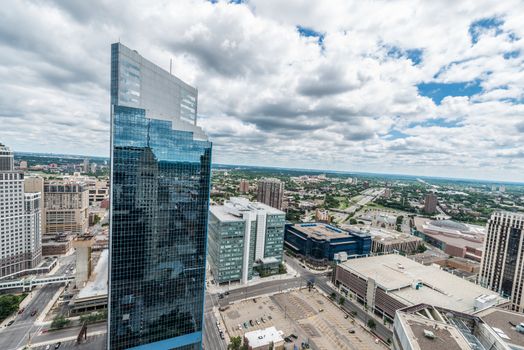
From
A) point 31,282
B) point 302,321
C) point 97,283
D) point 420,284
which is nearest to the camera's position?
point 302,321

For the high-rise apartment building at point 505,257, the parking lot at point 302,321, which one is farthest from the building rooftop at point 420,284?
the parking lot at point 302,321

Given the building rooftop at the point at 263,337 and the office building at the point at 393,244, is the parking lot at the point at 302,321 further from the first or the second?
the office building at the point at 393,244

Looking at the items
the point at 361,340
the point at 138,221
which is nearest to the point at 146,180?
the point at 138,221

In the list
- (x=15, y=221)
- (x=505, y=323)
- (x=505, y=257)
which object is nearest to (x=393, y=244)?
(x=505, y=257)

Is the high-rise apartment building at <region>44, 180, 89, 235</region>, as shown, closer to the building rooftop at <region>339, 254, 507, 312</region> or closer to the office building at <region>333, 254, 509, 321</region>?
the office building at <region>333, 254, 509, 321</region>

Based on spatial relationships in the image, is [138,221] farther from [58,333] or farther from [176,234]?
[58,333]

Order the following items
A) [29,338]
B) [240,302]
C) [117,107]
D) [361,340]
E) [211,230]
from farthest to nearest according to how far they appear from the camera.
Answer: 1. [211,230]
2. [240,302]
3. [361,340]
4. [29,338]
5. [117,107]

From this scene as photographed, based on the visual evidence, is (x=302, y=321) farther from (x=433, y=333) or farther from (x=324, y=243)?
(x=324, y=243)
